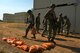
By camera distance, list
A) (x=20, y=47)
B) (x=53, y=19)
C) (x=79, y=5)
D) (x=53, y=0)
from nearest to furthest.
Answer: (x=20, y=47)
(x=53, y=19)
(x=79, y=5)
(x=53, y=0)

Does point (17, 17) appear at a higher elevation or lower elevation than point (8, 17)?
lower

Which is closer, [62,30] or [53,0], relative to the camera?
[62,30]

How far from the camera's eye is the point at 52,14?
43.3 ft

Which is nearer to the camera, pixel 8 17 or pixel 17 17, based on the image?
pixel 17 17

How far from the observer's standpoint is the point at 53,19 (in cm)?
1319

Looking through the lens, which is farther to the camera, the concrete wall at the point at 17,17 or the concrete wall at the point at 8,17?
the concrete wall at the point at 8,17

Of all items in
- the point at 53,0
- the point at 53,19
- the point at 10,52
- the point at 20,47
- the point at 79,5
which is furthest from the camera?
the point at 53,0

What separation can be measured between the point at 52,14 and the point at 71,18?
33.2ft

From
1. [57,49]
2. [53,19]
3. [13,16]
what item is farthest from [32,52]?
[13,16]

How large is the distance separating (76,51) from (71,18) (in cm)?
1194

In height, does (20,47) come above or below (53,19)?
below

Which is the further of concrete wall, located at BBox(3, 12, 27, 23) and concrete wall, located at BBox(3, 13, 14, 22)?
concrete wall, located at BBox(3, 13, 14, 22)

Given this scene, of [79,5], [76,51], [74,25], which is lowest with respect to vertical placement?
[76,51]

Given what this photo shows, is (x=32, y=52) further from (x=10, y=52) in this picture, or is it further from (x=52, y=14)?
(x=52, y=14)
